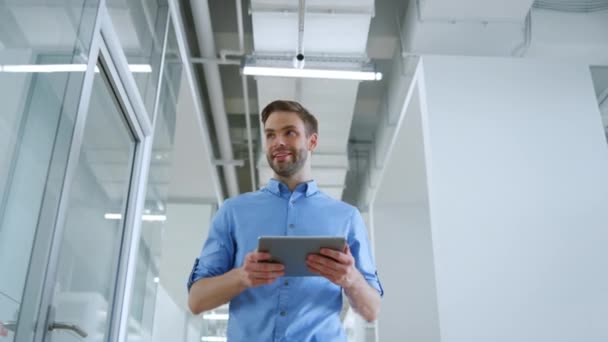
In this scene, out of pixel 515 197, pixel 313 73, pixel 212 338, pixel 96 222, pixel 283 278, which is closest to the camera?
pixel 283 278

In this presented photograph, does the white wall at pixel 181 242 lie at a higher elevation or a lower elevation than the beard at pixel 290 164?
higher

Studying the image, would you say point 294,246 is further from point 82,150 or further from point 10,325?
point 82,150

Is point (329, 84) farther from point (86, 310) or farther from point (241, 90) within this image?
point (86, 310)

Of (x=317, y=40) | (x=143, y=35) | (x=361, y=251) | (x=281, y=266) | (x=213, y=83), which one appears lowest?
(x=281, y=266)

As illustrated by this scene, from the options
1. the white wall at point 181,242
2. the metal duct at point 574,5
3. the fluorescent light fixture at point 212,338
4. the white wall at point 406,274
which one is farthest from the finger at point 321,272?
the fluorescent light fixture at point 212,338

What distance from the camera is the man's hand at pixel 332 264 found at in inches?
55.6

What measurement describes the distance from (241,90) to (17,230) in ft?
18.3

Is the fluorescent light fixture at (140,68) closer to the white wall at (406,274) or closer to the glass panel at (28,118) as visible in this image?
the glass panel at (28,118)

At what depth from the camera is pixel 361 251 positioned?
170cm

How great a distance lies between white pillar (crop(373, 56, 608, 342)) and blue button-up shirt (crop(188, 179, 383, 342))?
2.00 metres

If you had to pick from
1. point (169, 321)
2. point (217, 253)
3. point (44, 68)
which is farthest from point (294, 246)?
point (169, 321)

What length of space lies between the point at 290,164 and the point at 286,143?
0.22 ft

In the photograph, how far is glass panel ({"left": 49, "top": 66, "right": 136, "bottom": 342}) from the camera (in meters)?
2.32

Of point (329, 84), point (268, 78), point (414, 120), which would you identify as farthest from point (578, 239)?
point (268, 78)
